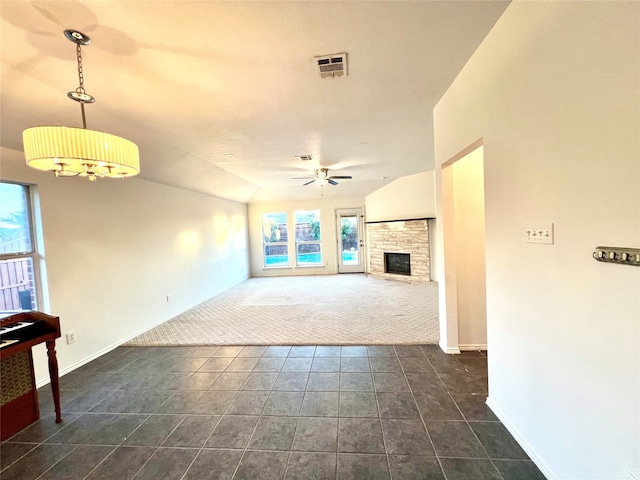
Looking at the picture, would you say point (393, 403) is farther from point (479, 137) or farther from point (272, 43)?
point (272, 43)

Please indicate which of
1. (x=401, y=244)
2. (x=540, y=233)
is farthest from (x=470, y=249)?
(x=401, y=244)

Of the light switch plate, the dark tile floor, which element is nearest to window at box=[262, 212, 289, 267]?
the dark tile floor

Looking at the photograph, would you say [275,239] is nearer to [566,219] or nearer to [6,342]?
[6,342]

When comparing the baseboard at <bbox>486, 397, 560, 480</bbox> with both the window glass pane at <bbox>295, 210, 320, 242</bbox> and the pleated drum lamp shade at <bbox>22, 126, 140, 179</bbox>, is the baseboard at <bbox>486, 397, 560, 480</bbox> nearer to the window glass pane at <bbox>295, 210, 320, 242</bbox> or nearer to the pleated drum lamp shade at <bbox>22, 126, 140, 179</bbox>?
the pleated drum lamp shade at <bbox>22, 126, 140, 179</bbox>

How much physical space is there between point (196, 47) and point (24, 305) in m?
2.94

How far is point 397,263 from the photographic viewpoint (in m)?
7.24

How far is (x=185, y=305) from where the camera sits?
4938 millimetres

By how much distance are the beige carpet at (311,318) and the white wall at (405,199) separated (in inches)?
70.8

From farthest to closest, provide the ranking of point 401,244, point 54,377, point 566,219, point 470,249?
point 401,244
point 470,249
point 54,377
point 566,219

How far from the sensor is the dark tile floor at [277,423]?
1568 mm

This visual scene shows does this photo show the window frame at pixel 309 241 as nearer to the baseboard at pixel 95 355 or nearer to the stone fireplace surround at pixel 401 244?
the stone fireplace surround at pixel 401 244

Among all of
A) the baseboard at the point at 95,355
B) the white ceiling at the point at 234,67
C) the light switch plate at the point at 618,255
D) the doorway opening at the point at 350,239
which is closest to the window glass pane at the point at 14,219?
the white ceiling at the point at 234,67

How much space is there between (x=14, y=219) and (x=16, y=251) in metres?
0.30

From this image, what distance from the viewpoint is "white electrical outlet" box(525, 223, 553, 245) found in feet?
4.24
